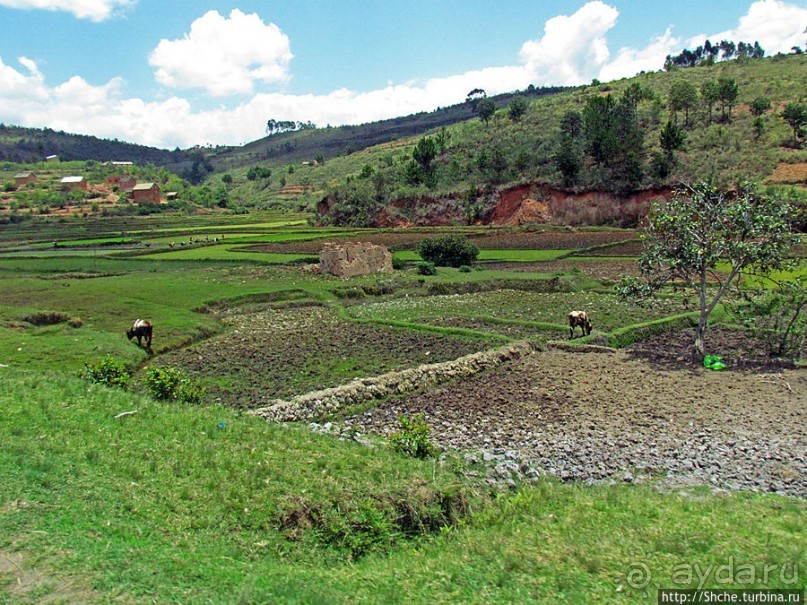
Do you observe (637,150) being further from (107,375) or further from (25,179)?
(25,179)

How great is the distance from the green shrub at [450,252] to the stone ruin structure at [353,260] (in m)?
4.80

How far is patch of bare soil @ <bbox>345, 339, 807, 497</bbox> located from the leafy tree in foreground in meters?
3.53

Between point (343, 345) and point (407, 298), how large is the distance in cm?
1305

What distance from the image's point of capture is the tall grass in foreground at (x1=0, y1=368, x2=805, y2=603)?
6.57 meters

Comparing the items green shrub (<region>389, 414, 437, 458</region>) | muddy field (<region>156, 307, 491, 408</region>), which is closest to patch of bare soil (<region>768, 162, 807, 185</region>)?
muddy field (<region>156, 307, 491, 408</region>)

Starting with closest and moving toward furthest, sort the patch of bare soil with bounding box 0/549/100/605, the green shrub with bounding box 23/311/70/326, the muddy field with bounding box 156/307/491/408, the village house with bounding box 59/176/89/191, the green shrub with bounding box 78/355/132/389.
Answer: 1. the patch of bare soil with bounding box 0/549/100/605
2. the green shrub with bounding box 78/355/132/389
3. the muddy field with bounding box 156/307/491/408
4. the green shrub with bounding box 23/311/70/326
5. the village house with bounding box 59/176/89/191

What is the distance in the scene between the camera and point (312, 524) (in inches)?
352

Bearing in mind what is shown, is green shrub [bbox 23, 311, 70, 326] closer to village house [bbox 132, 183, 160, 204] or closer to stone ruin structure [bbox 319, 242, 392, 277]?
stone ruin structure [bbox 319, 242, 392, 277]

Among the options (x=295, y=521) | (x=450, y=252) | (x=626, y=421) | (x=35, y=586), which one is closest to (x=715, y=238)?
(x=626, y=421)

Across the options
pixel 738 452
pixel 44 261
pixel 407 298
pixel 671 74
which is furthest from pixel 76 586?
pixel 671 74

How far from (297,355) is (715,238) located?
51.4 ft

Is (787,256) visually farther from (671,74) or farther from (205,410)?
(671,74)

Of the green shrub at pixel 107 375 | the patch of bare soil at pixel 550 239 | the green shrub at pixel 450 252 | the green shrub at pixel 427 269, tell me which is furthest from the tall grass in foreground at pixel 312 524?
the patch of bare soil at pixel 550 239

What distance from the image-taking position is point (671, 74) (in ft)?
377
